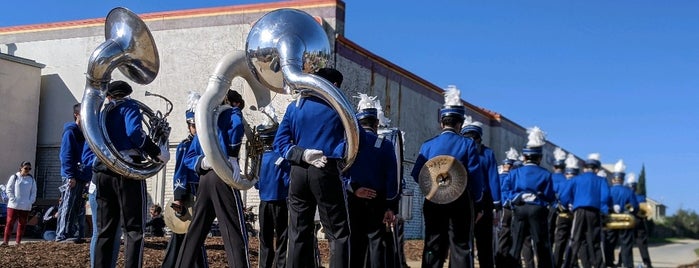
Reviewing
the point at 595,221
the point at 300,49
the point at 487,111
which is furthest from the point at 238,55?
the point at 487,111

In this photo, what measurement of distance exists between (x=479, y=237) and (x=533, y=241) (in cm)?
213

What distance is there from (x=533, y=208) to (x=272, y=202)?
4.00m

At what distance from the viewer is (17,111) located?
21.4 metres

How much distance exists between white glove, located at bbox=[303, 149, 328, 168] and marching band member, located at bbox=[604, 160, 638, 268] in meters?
11.1

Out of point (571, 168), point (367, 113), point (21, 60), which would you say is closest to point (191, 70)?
point (21, 60)

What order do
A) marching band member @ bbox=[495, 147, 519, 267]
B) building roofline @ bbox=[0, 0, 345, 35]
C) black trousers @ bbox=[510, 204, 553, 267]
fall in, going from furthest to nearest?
1. building roofline @ bbox=[0, 0, 345, 35]
2. marching band member @ bbox=[495, 147, 519, 267]
3. black trousers @ bbox=[510, 204, 553, 267]

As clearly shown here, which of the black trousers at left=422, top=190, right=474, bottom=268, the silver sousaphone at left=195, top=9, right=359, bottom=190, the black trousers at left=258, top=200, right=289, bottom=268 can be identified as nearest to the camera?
the silver sousaphone at left=195, top=9, right=359, bottom=190

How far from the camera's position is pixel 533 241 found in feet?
36.2

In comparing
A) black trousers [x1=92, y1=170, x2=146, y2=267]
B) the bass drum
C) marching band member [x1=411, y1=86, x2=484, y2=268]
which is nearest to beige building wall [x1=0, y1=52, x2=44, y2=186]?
the bass drum

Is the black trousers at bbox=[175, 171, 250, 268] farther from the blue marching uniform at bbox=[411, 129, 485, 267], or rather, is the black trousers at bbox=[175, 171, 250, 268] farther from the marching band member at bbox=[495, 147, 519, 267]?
the marching band member at bbox=[495, 147, 519, 267]

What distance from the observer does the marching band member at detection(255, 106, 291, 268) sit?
334 inches

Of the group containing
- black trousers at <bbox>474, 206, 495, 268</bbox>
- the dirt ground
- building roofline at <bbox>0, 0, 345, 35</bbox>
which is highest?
building roofline at <bbox>0, 0, 345, 35</bbox>

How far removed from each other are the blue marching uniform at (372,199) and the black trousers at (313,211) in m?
1.70

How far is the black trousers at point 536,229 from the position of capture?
35.7ft
